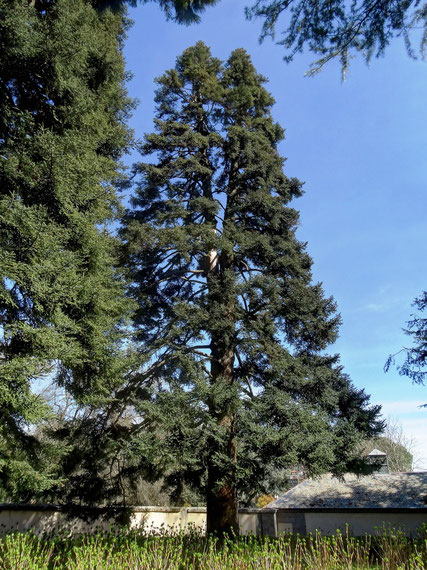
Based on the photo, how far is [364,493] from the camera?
16.0 meters

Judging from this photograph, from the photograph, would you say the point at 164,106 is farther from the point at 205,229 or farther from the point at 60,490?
the point at 60,490

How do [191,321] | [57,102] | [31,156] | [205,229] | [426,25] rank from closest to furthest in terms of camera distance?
[426,25], [31,156], [57,102], [191,321], [205,229]

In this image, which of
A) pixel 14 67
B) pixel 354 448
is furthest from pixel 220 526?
pixel 14 67

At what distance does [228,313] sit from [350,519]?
1199 cm

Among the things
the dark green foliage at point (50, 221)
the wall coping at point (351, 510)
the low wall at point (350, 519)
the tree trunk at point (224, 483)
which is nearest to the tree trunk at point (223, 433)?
the tree trunk at point (224, 483)

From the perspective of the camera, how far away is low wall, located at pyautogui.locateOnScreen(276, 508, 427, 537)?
44.3ft

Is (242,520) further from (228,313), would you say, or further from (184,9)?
(184,9)

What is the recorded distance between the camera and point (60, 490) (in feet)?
26.7

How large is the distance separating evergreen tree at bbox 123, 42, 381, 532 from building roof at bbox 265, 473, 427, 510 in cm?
795

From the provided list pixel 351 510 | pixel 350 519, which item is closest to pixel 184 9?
pixel 351 510

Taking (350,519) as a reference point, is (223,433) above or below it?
above

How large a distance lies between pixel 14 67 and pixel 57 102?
Result: 979 millimetres

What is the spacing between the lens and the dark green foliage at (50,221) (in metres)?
5.79

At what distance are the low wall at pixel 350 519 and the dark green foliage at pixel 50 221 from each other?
10986 millimetres
